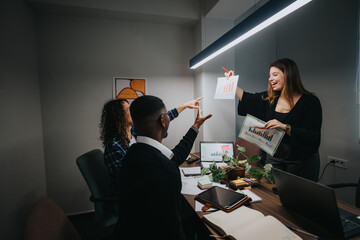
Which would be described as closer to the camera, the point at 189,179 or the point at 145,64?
the point at 189,179

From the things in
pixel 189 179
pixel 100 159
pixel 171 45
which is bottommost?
pixel 189 179

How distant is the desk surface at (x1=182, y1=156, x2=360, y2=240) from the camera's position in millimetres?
848

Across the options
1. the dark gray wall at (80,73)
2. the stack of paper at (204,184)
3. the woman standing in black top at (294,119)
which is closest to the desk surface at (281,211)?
the stack of paper at (204,184)

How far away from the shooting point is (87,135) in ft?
8.09

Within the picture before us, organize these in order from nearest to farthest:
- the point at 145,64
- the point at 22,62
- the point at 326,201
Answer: the point at 326,201 → the point at 22,62 → the point at 145,64

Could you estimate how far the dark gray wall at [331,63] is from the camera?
2.04m

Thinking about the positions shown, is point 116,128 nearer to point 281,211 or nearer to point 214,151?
point 214,151

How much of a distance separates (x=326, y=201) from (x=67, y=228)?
1237 millimetres

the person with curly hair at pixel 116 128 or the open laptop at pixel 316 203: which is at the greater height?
the person with curly hair at pixel 116 128

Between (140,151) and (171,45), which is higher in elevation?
(171,45)

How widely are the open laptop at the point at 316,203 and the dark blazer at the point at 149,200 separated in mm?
607

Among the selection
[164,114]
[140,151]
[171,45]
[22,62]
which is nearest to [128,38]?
[171,45]

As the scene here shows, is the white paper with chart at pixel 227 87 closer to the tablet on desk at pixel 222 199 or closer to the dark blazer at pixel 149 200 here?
the tablet on desk at pixel 222 199

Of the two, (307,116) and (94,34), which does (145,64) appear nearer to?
(94,34)
